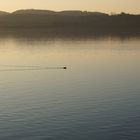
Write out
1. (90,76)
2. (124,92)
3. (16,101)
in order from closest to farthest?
(16,101)
(124,92)
(90,76)

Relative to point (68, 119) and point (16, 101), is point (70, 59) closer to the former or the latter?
point (16, 101)

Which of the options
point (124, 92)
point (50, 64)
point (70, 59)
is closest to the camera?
point (124, 92)

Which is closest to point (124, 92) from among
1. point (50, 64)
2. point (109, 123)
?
point (109, 123)

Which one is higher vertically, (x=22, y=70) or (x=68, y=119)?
(x=22, y=70)

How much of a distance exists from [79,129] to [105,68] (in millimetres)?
45498

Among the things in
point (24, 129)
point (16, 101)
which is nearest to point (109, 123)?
point (24, 129)

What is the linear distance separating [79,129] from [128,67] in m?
47.5

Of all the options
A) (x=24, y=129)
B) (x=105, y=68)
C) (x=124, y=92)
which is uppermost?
(x=105, y=68)

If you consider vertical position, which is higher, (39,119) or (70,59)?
(70,59)

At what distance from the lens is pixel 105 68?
83438mm

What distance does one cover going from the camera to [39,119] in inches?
1674

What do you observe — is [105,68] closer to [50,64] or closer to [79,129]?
A: [50,64]

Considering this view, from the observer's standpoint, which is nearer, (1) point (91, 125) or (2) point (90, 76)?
(1) point (91, 125)

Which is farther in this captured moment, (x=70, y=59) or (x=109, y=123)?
(x=70, y=59)
